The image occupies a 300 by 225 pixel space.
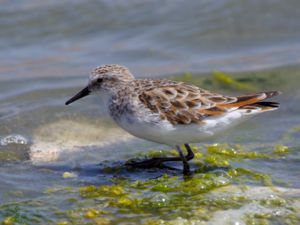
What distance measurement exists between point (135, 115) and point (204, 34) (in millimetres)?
6402

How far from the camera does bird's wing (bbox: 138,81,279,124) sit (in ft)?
22.1

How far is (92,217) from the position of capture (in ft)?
19.1

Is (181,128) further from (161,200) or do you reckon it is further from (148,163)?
(161,200)

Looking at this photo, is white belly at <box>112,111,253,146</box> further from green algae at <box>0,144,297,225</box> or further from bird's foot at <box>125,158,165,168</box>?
bird's foot at <box>125,158,165,168</box>

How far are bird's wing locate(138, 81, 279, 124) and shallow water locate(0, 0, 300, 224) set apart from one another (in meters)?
0.62

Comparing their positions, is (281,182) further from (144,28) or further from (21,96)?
(144,28)

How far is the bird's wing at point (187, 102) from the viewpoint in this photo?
6742 millimetres

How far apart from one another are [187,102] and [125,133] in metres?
2.14

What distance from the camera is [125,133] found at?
8.84 meters

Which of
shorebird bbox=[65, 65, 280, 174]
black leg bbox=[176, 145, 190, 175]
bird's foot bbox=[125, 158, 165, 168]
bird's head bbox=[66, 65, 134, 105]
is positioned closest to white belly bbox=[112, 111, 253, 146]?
shorebird bbox=[65, 65, 280, 174]

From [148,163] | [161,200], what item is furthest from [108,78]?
[161,200]

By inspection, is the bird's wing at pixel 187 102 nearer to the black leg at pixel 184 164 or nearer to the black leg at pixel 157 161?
the black leg at pixel 184 164

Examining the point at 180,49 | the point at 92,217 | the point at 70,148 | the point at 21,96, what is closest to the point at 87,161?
the point at 70,148

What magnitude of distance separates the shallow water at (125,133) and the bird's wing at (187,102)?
624 millimetres
